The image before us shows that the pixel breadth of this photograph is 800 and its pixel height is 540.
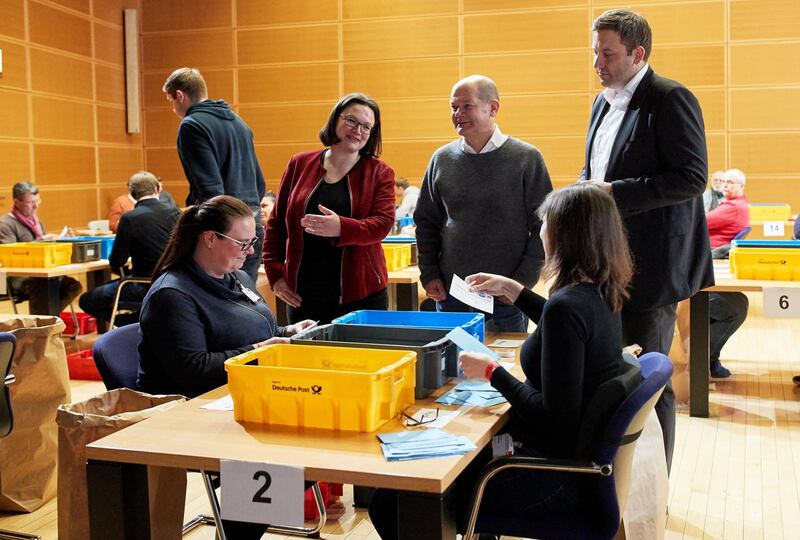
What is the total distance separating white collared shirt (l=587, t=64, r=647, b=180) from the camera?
111 inches

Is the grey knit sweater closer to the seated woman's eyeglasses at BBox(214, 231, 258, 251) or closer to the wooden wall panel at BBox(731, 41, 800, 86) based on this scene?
the seated woman's eyeglasses at BBox(214, 231, 258, 251)

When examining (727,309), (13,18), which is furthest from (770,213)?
(13,18)

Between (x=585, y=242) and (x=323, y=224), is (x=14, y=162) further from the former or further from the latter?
(x=585, y=242)

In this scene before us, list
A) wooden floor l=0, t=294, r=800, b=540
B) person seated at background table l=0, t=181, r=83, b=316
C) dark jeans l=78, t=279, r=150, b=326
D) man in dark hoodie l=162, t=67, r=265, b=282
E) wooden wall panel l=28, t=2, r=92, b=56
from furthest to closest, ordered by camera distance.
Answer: wooden wall panel l=28, t=2, r=92, b=56 → person seated at background table l=0, t=181, r=83, b=316 → dark jeans l=78, t=279, r=150, b=326 → man in dark hoodie l=162, t=67, r=265, b=282 → wooden floor l=0, t=294, r=800, b=540

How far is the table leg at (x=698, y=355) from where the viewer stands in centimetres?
432

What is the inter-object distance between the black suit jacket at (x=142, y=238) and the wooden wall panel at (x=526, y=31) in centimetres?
563

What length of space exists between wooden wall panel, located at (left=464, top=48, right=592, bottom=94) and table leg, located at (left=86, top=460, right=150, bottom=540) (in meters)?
8.81

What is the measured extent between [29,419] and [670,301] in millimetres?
2266

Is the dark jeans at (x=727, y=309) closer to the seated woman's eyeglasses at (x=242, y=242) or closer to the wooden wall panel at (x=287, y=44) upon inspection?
the seated woman's eyeglasses at (x=242, y=242)

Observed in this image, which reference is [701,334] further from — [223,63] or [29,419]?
[223,63]

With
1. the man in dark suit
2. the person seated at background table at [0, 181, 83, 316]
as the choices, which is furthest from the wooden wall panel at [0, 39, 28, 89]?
the man in dark suit

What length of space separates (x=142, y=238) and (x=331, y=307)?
2729mm

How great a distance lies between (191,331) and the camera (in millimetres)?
2385

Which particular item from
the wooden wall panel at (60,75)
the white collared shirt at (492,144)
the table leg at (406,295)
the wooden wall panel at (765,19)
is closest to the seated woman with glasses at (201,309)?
the white collared shirt at (492,144)
